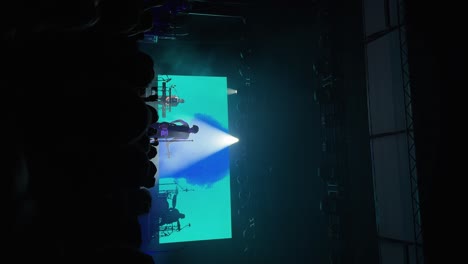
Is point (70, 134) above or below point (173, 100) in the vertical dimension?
below

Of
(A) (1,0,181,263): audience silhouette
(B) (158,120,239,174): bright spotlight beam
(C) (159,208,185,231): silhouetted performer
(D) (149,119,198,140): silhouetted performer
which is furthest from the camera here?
(B) (158,120,239,174): bright spotlight beam

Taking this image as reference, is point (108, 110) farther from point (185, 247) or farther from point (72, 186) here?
point (185, 247)

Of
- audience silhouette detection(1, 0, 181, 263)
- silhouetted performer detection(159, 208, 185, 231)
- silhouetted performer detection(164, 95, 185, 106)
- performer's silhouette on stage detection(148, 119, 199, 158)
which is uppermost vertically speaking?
silhouetted performer detection(164, 95, 185, 106)

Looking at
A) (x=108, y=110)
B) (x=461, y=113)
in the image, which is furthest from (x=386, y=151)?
(x=108, y=110)

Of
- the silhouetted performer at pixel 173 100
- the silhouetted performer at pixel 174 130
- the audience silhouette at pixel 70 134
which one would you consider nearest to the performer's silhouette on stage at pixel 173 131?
the silhouetted performer at pixel 174 130

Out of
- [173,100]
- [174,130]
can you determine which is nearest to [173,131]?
[174,130]

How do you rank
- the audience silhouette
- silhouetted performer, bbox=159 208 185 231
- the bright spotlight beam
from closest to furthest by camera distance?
the audience silhouette
silhouetted performer, bbox=159 208 185 231
the bright spotlight beam

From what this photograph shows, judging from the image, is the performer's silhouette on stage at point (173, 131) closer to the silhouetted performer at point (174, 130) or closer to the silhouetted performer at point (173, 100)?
the silhouetted performer at point (174, 130)

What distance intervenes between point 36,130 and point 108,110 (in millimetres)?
297

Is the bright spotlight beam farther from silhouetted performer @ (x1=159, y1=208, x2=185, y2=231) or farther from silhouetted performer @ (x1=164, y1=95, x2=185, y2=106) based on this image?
silhouetted performer @ (x1=159, y1=208, x2=185, y2=231)

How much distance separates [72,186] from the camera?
1.52 meters

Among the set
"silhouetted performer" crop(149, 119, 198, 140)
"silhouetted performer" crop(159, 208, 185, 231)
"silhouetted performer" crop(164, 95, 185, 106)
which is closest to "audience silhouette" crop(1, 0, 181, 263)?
"silhouetted performer" crop(149, 119, 198, 140)

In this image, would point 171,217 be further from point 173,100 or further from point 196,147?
point 173,100

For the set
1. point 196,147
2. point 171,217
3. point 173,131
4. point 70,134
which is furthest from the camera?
point 196,147
